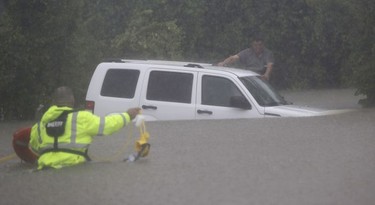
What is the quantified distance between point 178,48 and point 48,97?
9.90 meters

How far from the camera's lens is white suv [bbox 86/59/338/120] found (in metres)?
13.8

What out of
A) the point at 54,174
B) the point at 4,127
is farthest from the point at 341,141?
the point at 4,127

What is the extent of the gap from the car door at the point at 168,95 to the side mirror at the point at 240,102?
0.73m

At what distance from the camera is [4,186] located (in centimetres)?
956

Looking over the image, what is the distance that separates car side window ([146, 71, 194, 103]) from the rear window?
335 millimetres

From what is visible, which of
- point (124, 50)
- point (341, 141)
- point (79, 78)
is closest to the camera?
point (341, 141)

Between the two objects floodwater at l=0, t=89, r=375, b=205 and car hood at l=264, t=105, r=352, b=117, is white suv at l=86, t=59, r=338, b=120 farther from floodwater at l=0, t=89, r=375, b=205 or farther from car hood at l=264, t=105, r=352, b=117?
floodwater at l=0, t=89, r=375, b=205

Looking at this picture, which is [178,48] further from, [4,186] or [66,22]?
[4,186]

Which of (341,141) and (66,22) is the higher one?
(66,22)

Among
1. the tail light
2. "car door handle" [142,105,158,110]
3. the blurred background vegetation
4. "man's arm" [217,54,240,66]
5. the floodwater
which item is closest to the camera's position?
the floodwater

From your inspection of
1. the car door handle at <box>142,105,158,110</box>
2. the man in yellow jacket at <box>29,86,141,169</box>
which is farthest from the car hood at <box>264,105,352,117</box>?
the man in yellow jacket at <box>29,86,141,169</box>

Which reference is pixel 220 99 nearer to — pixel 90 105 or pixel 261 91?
pixel 261 91

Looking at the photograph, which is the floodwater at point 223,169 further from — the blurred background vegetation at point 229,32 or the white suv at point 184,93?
the blurred background vegetation at point 229,32

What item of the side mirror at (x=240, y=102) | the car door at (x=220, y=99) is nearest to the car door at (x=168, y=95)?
the car door at (x=220, y=99)
